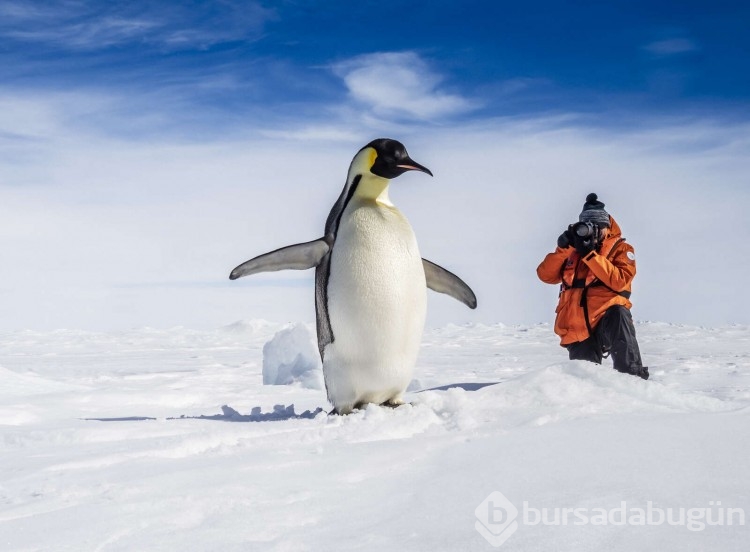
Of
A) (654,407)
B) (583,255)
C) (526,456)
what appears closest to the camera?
(526,456)

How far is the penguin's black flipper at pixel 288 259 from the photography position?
378 centimetres

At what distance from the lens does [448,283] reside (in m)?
4.38

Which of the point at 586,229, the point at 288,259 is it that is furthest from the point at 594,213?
the point at 288,259

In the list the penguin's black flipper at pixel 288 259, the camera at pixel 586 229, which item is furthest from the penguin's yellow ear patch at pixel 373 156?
the camera at pixel 586 229

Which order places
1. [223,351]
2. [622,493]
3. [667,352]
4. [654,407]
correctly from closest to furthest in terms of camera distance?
1. [622,493]
2. [654,407]
3. [667,352]
4. [223,351]

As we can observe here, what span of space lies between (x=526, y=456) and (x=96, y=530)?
1227mm

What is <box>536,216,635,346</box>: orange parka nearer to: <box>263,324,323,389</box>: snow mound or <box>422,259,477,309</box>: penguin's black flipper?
<box>422,259,477,309</box>: penguin's black flipper

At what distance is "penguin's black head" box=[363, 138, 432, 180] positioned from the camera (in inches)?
146

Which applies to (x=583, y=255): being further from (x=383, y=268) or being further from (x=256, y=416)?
(x=256, y=416)

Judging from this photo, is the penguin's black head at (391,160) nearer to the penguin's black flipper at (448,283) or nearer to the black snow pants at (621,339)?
the penguin's black flipper at (448,283)

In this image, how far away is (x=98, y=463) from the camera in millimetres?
2426

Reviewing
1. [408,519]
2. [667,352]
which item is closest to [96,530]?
[408,519]

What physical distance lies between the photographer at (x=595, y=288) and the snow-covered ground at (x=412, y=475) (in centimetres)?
A: 114

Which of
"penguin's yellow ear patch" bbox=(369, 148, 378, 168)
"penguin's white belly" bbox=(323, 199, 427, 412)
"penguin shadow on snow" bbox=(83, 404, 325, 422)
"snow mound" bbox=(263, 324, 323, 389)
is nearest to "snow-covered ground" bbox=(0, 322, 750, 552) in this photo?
"penguin shadow on snow" bbox=(83, 404, 325, 422)
